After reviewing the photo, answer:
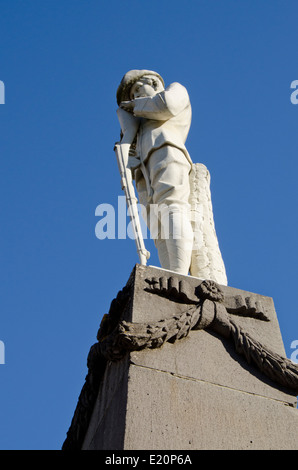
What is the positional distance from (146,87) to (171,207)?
7.28ft

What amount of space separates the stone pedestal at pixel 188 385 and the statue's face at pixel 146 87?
3.30 meters

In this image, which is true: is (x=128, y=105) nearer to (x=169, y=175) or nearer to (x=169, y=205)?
(x=169, y=175)

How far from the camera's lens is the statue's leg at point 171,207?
18.8ft

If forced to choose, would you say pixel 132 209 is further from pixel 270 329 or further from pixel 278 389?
pixel 278 389

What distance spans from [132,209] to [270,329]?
206 cm

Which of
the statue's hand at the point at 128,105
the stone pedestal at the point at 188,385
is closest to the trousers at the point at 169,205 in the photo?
the stone pedestal at the point at 188,385

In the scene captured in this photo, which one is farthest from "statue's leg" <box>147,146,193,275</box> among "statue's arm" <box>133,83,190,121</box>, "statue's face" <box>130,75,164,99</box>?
"statue's face" <box>130,75,164,99</box>

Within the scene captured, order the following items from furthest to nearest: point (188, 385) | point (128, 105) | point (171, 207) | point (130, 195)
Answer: point (128, 105) < point (130, 195) < point (171, 207) < point (188, 385)

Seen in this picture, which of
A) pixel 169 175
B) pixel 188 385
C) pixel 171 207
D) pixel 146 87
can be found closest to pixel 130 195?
pixel 169 175

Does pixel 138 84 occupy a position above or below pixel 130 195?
above

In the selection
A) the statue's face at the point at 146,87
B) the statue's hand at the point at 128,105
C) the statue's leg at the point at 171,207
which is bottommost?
the statue's leg at the point at 171,207

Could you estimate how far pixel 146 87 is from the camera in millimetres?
7527

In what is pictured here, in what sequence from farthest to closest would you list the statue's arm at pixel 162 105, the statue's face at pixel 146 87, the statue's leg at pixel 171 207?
the statue's face at pixel 146 87
the statue's arm at pixel 162 105
the statue's leg at pixel 171 207

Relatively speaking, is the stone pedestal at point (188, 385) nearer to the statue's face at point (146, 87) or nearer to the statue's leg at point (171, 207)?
the statue's leg at point (171, 207)
